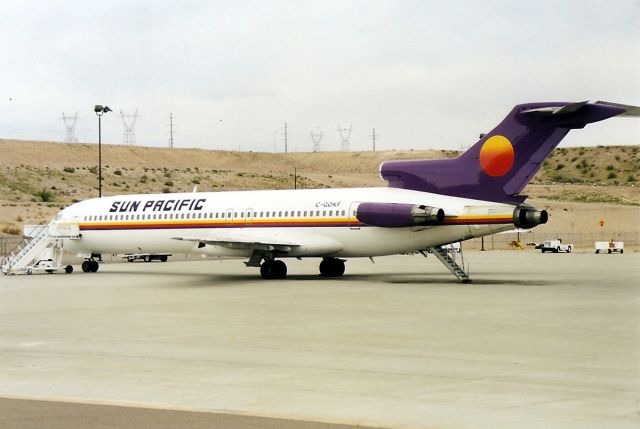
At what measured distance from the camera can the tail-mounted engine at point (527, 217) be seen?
106ft

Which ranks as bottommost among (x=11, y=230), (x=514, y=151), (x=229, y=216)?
(x=229, y=216)

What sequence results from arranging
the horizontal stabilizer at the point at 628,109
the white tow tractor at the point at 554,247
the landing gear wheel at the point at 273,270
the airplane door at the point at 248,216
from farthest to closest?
the white tow tractor at the point at 554,247 → the airplane door at the point at 248,216 → the landing gear wheel at the point at 273,270 → the horizontal stabilizer at the point at 628,109

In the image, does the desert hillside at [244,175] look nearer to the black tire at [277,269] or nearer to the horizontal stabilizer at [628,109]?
the black tire at [277,269]

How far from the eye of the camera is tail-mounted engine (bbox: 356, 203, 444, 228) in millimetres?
34094

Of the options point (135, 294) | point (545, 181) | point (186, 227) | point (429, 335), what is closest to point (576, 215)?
point (545, 181)

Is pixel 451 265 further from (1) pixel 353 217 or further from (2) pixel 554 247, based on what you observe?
(2) pixel 554 247

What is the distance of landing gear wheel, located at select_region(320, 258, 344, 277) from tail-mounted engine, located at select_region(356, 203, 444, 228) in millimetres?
4659

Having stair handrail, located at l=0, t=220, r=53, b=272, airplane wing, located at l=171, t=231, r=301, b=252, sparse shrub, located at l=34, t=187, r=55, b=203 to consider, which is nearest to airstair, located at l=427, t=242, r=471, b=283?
airplane wing, located at l=171, t=231, r=301, b=252

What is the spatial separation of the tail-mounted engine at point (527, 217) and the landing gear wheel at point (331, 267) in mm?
9969

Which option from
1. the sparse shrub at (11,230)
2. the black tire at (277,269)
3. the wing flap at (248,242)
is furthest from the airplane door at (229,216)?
the sparse shrub at (11,230)

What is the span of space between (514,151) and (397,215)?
4.73 metres

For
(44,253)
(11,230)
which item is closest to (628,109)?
(44,253)

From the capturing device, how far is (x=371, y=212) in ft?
118

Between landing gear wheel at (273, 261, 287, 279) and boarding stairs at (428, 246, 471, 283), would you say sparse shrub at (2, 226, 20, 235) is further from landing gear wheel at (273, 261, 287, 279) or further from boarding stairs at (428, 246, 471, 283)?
boarding stairs at (428, 246, 471, 283)
